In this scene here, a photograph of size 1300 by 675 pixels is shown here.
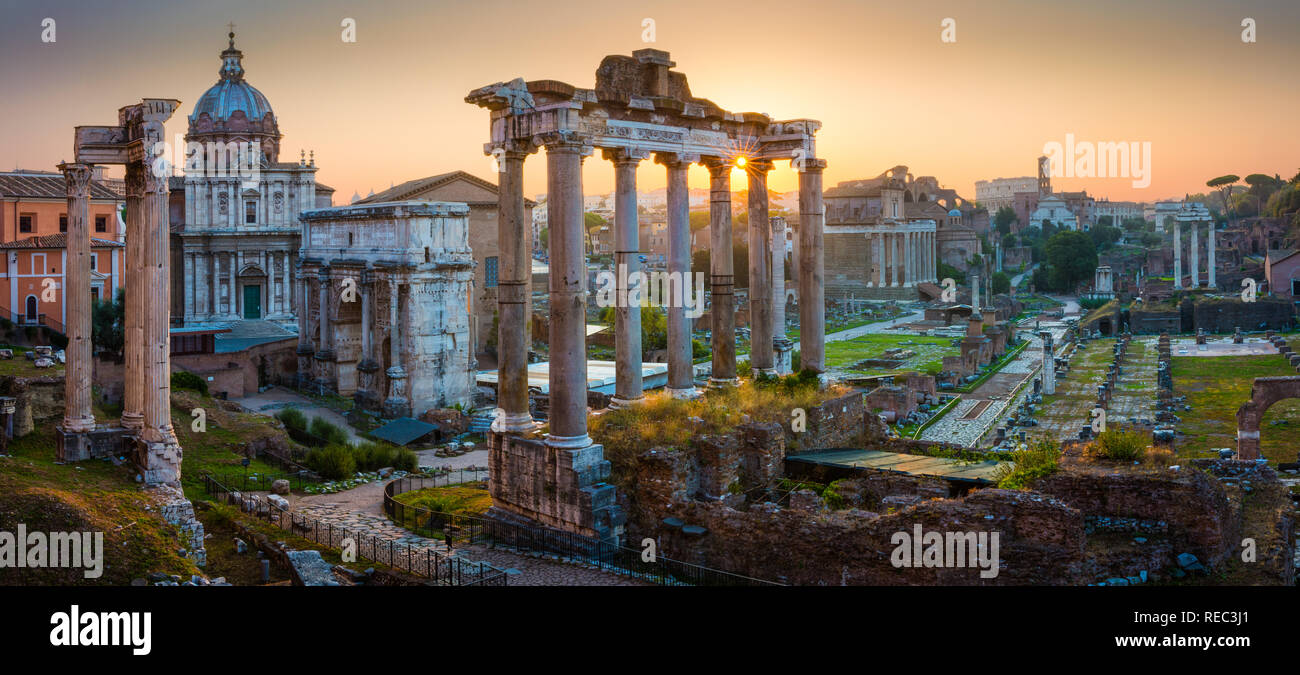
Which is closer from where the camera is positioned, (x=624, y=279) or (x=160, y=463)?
(x=624, y=279)

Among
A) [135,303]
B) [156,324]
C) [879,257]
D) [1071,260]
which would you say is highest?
[879,257]

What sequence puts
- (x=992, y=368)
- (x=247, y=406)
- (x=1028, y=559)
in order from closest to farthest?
(x=1028, y=559) < (x=247, y=406) < (x=992, y=368)

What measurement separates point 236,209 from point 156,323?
33.9m

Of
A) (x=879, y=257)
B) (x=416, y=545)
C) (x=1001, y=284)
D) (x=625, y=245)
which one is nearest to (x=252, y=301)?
(x=416, y=545)

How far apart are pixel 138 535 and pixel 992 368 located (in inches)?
1819

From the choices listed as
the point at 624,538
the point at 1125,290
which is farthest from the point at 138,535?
the point at 1125,290

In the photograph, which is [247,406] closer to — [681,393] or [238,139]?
[238,139]

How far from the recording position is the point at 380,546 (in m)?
16.4

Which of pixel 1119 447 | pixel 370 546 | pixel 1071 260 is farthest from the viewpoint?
pixel 1071 260

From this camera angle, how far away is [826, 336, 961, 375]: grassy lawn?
53.6 m

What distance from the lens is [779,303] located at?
29.5 metres

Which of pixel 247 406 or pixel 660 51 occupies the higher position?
pixel 660 51

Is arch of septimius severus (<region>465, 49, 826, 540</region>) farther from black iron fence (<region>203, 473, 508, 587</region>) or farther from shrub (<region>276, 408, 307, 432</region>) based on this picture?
shrub (<region>276, 408, 307, 432</region>)

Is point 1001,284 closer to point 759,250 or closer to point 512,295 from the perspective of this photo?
point 759,250
